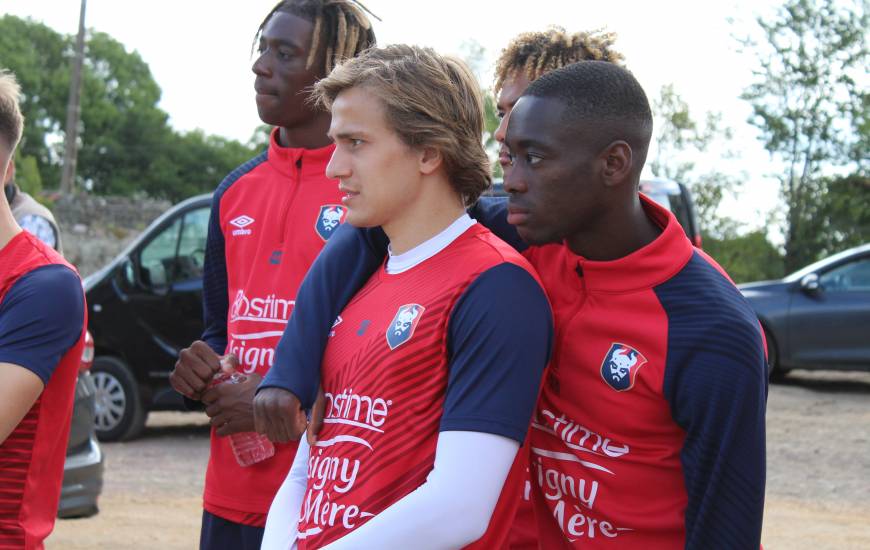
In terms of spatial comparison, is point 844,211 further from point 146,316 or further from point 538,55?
point 538,55

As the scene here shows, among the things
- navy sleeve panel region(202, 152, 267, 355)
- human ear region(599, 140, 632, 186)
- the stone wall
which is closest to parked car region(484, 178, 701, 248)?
navy sleeve panel region(202, 152, 267, 355)

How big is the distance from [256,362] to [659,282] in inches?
53.1

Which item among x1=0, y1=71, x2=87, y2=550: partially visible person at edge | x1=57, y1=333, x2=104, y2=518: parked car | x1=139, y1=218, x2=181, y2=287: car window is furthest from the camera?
x1=139, y1=218, x2=181, y2=287: car window

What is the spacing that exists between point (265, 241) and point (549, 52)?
0.98 m

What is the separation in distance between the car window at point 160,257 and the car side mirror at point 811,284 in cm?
754

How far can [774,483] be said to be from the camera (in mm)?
9180

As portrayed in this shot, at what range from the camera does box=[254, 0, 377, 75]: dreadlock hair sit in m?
3.52

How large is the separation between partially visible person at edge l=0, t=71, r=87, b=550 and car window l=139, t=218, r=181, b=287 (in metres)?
6.65

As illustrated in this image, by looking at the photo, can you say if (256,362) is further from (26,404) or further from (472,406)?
(472,406)

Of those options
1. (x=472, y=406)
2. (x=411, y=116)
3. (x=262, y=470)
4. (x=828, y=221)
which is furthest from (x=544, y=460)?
(x=828, y=221)

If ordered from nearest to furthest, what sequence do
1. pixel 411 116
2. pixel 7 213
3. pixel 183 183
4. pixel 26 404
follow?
1. pixel 411 116
2. pixel 26 404
3. pixel 7 213
4. pixel 183 183

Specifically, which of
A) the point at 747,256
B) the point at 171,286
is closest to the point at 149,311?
the point at 171,286

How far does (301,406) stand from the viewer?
247 cm

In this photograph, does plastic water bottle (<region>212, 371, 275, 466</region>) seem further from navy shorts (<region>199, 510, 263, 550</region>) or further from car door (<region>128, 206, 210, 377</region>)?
car door (<region>128, 206, 210, 377</region>)
